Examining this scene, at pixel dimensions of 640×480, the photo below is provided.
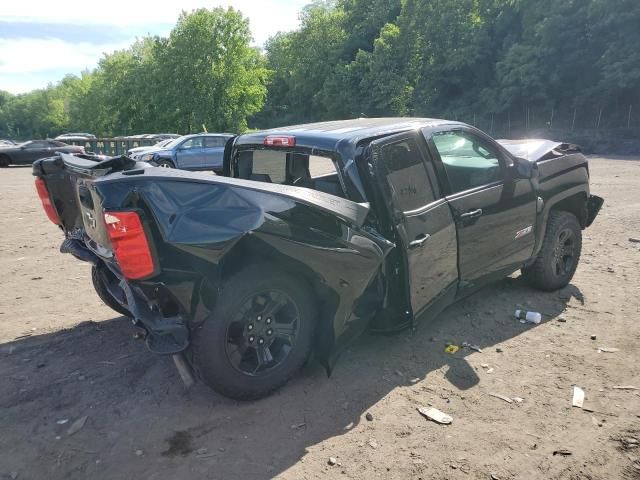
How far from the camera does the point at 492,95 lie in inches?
1555

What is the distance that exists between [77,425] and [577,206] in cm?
480

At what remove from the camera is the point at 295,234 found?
9.75ft

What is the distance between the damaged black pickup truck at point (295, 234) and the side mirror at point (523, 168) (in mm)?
14

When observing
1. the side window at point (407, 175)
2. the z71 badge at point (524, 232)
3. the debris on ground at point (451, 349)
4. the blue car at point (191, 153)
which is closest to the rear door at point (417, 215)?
the side window at point (407, 175)

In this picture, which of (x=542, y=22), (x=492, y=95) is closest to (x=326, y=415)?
(x=542, y=22)

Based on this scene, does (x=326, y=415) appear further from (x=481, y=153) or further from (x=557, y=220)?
(x=557, y=220)

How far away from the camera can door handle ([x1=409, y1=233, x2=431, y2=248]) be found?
3.42 m

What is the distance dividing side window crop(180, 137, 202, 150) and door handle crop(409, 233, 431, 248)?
52.7 ft

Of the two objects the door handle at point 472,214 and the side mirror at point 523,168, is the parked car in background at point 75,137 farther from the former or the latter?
the door handle at point 472,214

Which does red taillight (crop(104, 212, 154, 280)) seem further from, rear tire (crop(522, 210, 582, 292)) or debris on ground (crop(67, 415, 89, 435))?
rear tire (crop(522, 210, 582, 292))

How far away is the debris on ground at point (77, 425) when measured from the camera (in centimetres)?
296

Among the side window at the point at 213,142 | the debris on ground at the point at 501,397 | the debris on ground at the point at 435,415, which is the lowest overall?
the debris on ground at the point at 501,397

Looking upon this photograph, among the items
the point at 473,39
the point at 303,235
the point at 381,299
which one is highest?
the point at 473,39

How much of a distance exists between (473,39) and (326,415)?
4591cm
